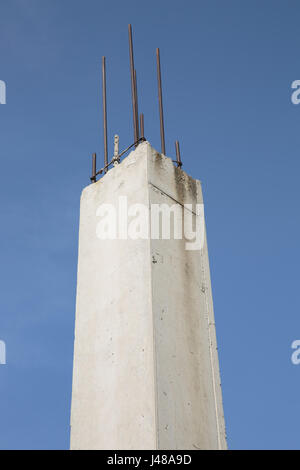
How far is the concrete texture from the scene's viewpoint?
631 cm

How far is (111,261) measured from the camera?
763cm

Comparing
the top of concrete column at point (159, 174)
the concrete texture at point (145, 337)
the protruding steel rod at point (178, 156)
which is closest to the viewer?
the concrete texture at point (145, 337)

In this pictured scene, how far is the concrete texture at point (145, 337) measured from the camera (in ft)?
20.7

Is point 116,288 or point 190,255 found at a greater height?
point 190,255

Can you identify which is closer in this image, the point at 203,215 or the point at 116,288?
the point at 116,288

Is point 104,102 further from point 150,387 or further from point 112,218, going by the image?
point 150,387

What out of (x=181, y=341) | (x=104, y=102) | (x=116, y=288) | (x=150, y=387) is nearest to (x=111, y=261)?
(x=116, y=288)

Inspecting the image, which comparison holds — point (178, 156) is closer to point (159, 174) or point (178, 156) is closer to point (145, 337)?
point (159, 174)

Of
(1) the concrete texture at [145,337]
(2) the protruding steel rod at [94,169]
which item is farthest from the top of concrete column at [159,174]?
(2) the protruding steel rod at [94,169]

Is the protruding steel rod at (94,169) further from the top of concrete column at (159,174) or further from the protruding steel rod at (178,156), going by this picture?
the protruding steel rod at (178,156)

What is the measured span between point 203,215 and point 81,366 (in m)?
2.76

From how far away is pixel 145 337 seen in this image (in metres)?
6.55

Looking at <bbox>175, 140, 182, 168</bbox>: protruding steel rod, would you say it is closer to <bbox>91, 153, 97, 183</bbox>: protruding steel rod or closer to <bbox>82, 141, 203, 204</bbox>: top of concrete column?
<bbox>82, 141, 203, 204</bbox>: top of concrete column
